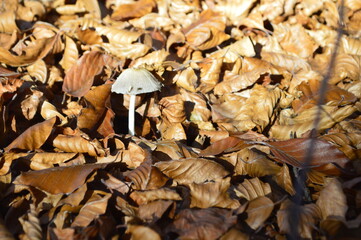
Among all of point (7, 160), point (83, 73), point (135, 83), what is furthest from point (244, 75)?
point (7, 160)

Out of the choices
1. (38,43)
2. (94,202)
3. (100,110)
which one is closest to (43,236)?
(94,202)

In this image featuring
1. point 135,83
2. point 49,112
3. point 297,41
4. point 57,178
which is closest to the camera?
point 57,178

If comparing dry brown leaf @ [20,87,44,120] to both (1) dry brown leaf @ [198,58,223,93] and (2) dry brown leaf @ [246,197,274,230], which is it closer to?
(1) dry brown leaf @ [198,58,223,93]

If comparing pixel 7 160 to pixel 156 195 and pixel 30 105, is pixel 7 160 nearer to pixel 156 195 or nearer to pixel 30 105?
pixel 30 105

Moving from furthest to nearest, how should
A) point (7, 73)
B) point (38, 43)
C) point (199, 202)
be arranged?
point (38, 43) → point (7, 73) → point (199, 202)

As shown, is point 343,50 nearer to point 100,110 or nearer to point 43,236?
point 100,110
